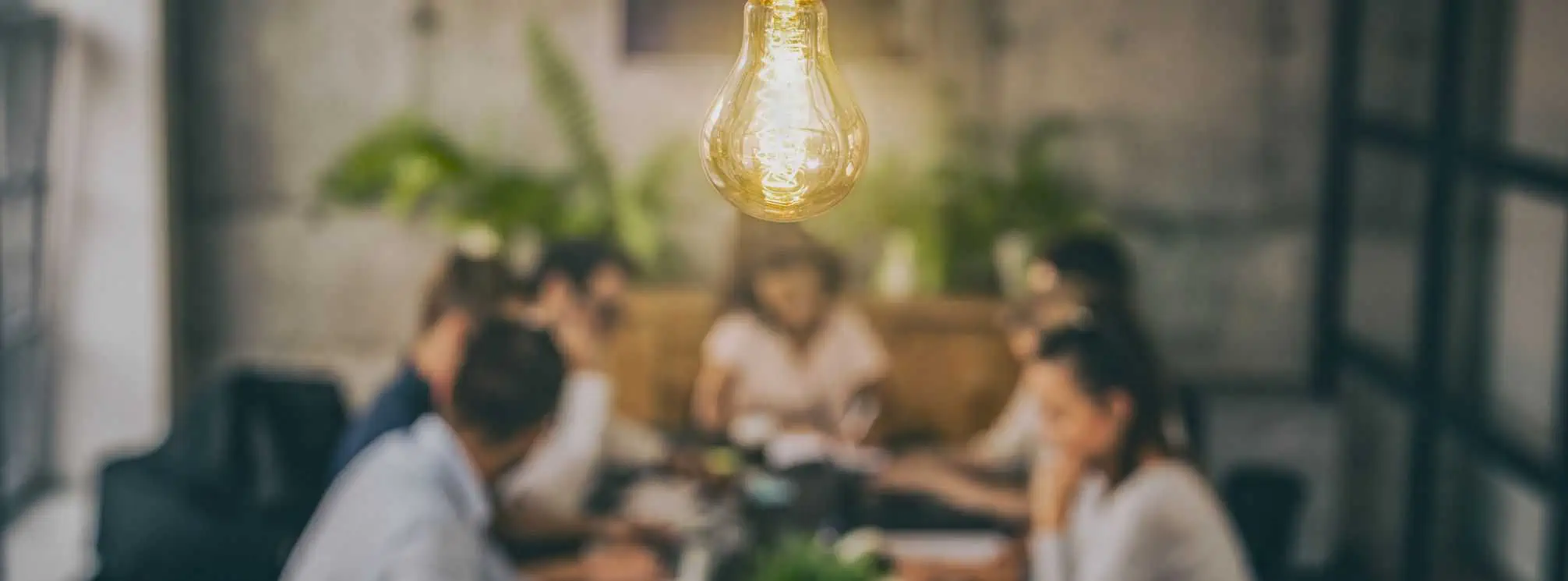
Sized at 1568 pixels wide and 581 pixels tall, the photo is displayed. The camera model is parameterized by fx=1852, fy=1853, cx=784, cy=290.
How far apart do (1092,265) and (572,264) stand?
5.28 feet

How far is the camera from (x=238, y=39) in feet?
23.9

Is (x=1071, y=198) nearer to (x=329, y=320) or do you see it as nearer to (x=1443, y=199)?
(x=1443, y=199)

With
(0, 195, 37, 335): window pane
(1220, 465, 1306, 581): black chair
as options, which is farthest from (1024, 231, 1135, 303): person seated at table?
(0, 195, 37, 335): window pane

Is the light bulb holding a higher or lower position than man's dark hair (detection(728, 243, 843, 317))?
higher

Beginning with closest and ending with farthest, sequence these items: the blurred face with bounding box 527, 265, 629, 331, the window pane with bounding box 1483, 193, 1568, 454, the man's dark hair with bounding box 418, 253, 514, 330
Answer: the man's dark hair with bounding box 418, 253, 514, 330, the blurred face with bounding box 527, 265, 629, 331, the window pane with bounding box 1483, 193, 1568, 454

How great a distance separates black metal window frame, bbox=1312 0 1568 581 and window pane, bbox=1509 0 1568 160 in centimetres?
8

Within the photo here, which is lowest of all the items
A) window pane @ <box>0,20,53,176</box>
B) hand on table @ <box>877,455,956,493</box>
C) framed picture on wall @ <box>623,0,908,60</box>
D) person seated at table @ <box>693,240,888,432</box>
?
hand on table @ <box>877,455,956,493</box>

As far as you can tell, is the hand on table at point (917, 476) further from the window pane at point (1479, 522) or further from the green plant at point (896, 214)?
the window pane at point (1479, 522)

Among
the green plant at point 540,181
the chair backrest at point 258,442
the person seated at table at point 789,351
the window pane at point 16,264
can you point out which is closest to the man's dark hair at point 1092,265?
the person seated at table at point 789,351

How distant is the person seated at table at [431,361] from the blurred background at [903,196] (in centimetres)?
166

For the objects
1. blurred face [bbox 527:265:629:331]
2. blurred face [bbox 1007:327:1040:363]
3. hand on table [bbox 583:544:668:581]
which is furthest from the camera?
blurred face [bbox 527:265:629:331]

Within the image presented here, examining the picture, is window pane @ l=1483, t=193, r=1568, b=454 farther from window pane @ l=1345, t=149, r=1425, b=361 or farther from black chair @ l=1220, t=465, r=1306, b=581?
black chair @ l=1220, t=465, r=1306, b=581

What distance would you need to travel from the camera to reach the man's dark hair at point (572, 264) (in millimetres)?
5785

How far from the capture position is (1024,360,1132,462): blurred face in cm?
438
